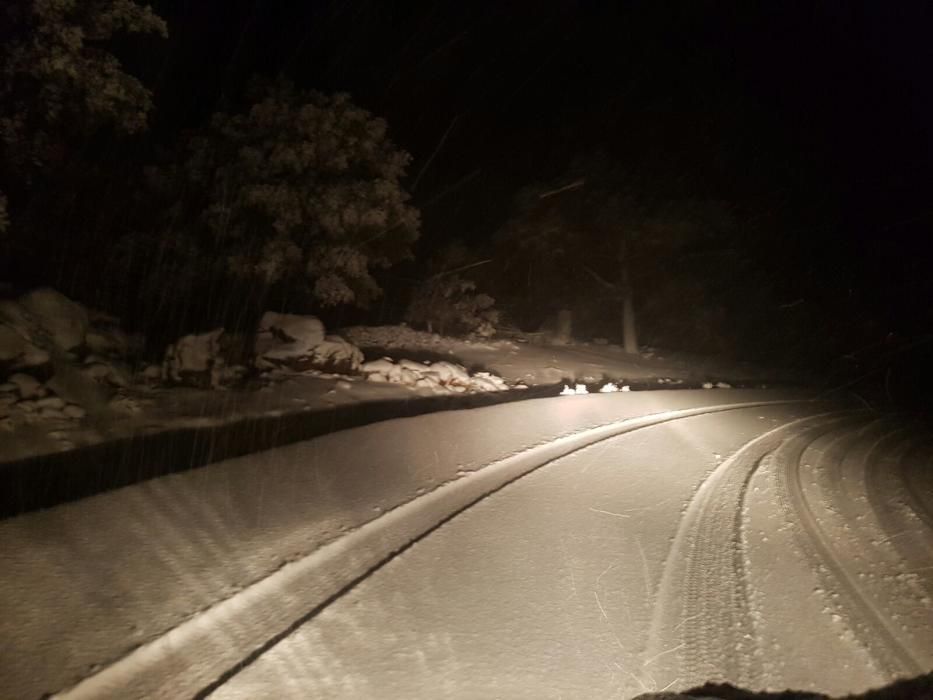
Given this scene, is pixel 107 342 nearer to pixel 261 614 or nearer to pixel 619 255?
pixel 261 614

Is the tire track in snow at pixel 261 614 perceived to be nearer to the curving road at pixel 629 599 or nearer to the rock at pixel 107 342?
the curving road at pixel 629 599

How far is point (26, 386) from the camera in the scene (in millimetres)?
9492

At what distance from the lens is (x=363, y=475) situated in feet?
25.8

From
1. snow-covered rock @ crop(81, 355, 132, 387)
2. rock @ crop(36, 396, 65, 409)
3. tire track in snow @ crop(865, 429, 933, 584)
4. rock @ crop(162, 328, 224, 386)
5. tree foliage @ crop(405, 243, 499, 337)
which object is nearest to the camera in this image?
tire track in snow @ crop(865, 429, 933, 584)

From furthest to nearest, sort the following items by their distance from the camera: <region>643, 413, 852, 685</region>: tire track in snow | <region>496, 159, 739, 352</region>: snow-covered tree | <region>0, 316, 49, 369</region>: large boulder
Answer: <region>496, 159, 739, 352</region>: snow-covered tree, <region>0, 316, 49, 369</region>: large boulder, <region>643, 413, 852, 685</region>: tire track in snow

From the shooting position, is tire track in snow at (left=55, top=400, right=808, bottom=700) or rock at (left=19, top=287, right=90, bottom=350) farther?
rock at (left=19, top=287, right=90, bottom=350)

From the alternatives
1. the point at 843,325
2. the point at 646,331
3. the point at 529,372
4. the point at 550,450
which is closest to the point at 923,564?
the point at 550,450

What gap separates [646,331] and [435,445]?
76.9 ft

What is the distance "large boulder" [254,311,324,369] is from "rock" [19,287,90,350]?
3.11 metres

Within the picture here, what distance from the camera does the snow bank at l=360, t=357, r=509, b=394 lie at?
46.3 ft

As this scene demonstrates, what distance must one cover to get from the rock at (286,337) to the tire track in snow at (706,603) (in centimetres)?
837

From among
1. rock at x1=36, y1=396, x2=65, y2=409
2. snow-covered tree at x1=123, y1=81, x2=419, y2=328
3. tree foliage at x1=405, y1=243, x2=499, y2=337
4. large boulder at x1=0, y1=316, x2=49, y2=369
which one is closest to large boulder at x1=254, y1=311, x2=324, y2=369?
snow-covered tree at x1=123, y1=81, x2=419, y2=328

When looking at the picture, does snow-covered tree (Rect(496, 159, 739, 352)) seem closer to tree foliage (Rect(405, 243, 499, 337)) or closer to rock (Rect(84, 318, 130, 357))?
tree foliage (Rect(405, 243, 499, 337))

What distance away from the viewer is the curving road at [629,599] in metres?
4.26
